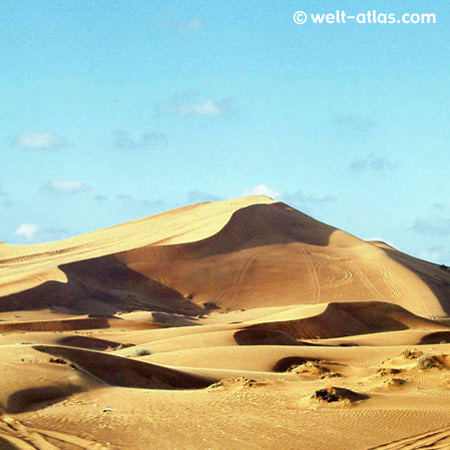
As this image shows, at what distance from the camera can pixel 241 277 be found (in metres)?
46.9

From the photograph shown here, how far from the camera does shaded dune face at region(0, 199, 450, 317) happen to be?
43312 mm

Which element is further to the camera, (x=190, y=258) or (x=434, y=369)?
(x=190, y=258)

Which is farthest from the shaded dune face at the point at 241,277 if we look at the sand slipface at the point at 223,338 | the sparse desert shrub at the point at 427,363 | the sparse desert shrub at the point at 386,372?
the sparse desert shrub at the point at 386,372

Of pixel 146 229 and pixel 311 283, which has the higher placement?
Answer: pixel 146 229

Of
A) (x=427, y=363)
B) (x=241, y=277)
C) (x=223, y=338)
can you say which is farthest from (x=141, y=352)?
(x=241, y=277)

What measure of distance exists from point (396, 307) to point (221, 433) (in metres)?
27.3

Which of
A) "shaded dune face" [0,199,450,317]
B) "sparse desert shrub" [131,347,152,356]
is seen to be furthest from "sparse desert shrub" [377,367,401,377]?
"shaded dune face" [0,199,450,317]

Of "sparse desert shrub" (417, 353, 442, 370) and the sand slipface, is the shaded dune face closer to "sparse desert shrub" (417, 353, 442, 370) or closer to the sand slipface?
the sand slipface

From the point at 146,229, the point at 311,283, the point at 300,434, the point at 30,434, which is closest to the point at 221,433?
the point at 300,434

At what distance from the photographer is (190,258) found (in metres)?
48.7

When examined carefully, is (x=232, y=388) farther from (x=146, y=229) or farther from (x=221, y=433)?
(x=146, y=229)

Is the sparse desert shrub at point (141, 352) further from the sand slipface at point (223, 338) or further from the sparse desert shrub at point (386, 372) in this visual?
the sparse desert shrub at point (386, 372)

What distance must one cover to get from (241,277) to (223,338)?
2274cm

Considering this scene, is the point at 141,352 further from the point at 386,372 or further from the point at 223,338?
the point at 386,372
